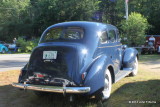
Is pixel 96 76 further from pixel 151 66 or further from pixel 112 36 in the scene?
pixel 151 66

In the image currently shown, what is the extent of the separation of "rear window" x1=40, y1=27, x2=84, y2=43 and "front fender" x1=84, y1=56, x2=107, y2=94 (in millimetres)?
892

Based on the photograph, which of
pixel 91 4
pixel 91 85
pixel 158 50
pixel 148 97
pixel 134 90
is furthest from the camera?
pixel 91 4

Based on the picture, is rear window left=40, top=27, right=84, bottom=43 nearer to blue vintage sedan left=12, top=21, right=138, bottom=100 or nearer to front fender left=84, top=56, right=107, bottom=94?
blue vintage sedan left=12, top=21, right=138, bottom=100

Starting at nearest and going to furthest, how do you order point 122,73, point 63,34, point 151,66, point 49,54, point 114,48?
point 49,54, point 63,34, point 114,48, point 122,73, point 151,66

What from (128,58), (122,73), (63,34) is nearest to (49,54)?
(63,34)

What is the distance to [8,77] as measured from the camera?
7.54 m

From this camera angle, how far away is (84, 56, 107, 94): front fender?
409 centimetres

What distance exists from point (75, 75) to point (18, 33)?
35.1m

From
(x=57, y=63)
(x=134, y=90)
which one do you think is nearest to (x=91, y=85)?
(x=57, y=63)

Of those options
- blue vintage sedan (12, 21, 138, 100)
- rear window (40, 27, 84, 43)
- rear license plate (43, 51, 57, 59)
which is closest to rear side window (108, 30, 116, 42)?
blue vintage sedan (12, 21, 138, 100)

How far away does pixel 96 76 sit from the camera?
13.8 feet

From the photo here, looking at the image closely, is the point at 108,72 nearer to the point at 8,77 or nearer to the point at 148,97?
the point at 148,97

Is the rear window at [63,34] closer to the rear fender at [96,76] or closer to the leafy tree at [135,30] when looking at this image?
the rear fender at [96,76]

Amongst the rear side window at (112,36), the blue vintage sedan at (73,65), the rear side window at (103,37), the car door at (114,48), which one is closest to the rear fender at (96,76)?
the blue vintage sedan at (73,65)
